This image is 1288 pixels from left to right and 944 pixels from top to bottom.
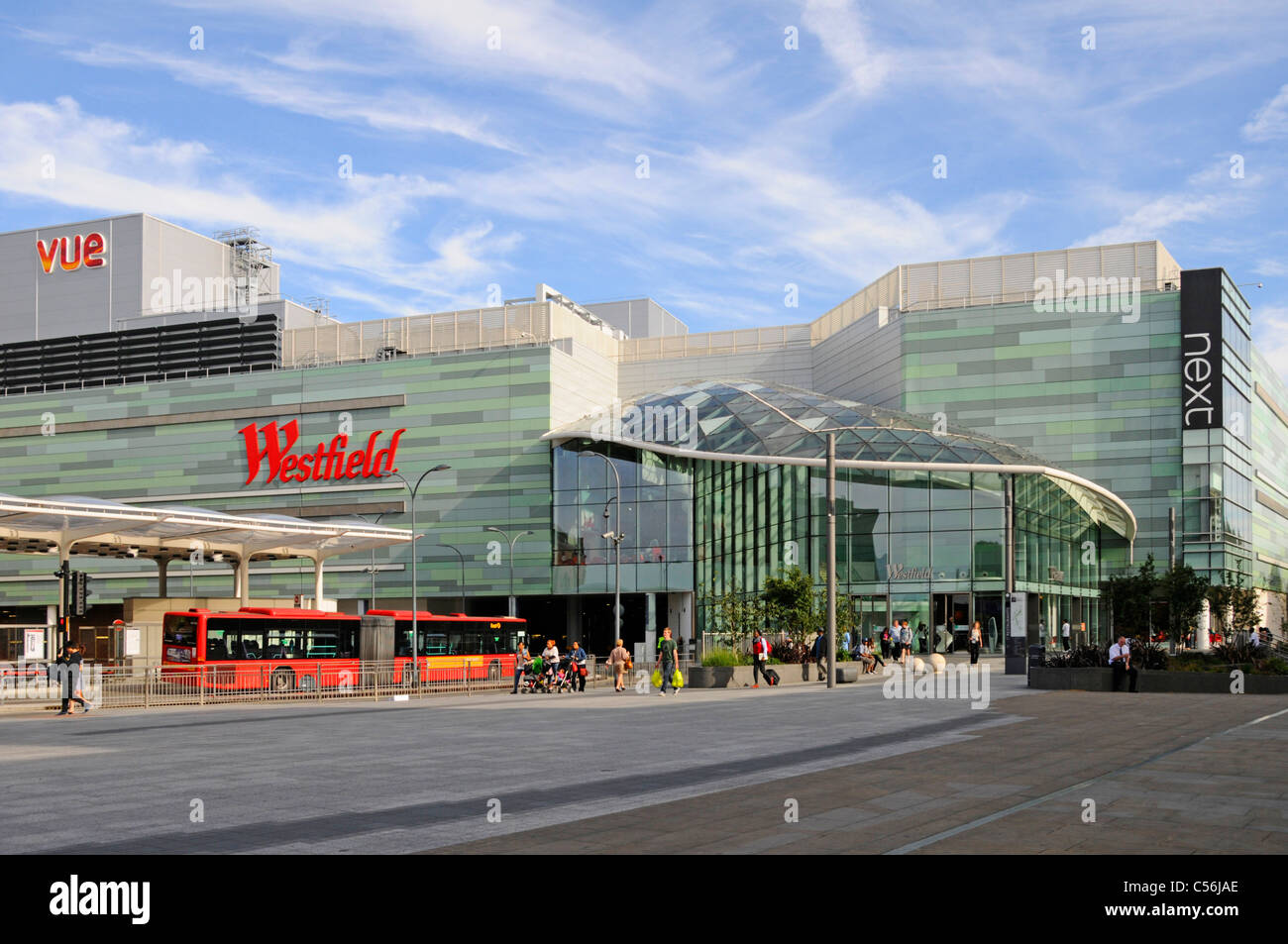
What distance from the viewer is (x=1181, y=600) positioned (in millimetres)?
43438

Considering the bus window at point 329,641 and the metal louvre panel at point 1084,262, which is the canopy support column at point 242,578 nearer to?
the bus window at point 329,641

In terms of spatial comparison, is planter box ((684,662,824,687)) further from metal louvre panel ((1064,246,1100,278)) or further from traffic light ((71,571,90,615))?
metal louvre panel ((1064,246,1100,278))

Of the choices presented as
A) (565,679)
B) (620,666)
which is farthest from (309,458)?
(620,666)

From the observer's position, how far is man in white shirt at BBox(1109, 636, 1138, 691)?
97.6 ft

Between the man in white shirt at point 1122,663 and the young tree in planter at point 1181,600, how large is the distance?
14.5 metres

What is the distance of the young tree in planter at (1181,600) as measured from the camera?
43219 mm

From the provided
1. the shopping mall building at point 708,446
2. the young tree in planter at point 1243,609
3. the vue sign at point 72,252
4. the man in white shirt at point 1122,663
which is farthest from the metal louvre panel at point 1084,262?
the vue sign at point 72,252

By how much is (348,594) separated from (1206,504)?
5629cm

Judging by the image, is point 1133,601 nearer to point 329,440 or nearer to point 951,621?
point 951,621

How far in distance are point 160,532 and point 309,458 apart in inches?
1461

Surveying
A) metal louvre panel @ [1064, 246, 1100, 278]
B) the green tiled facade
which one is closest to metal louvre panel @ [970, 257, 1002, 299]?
metal louvre panel @ [1064, 246, 1100, 278]

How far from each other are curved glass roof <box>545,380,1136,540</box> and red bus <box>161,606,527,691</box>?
18.2 m
